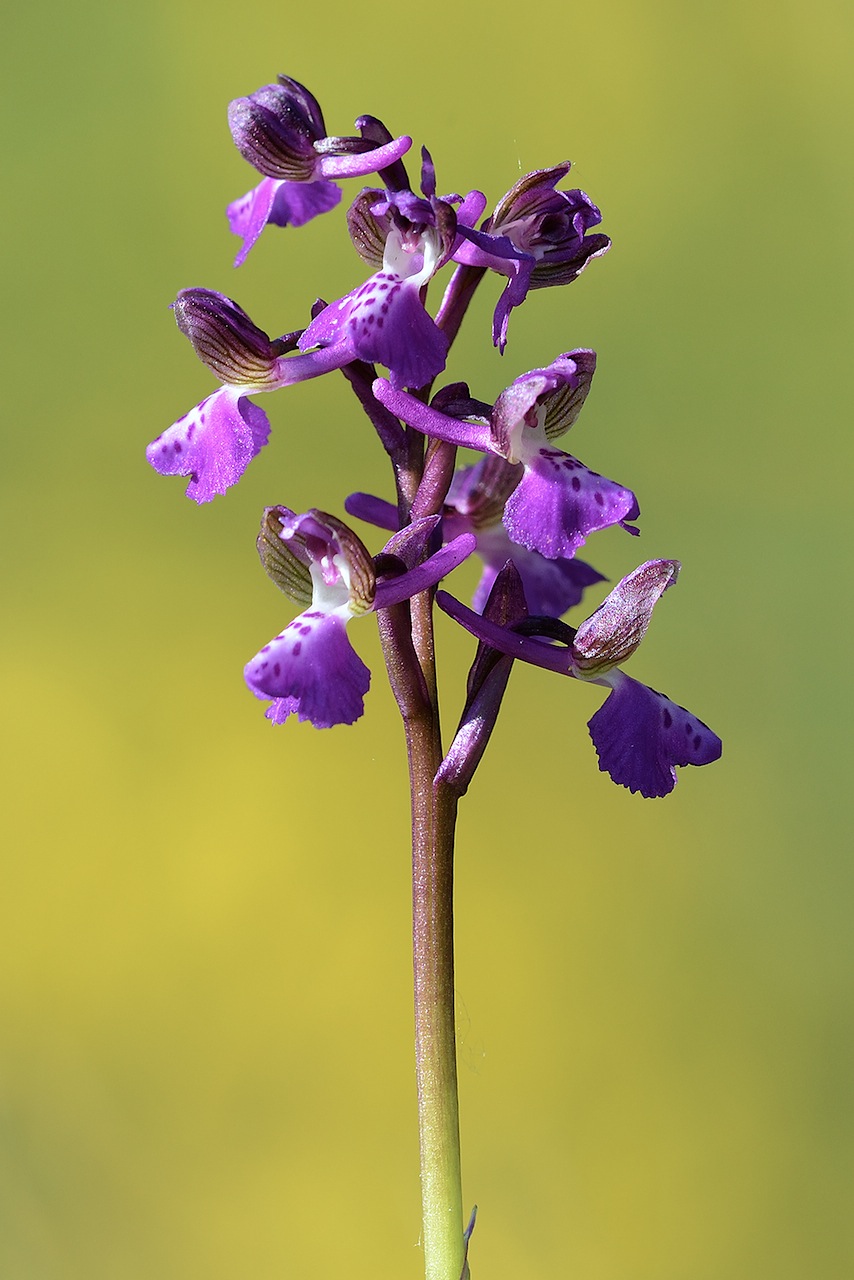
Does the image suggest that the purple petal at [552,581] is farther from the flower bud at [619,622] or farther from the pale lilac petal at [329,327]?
the pale lilac petal at [329,327]

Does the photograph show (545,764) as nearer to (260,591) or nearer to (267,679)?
(260,591)

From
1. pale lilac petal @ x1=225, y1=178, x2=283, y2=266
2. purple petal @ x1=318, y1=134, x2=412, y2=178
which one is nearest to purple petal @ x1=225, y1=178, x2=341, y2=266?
pale lilac petal @ x1=225, y1=178, x2=283, y2=266

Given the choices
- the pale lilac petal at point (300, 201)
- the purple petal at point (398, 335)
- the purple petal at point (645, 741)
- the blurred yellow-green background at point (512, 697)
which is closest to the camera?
the purple petal at point (398, 335)

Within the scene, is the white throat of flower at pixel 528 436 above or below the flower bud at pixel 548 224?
below

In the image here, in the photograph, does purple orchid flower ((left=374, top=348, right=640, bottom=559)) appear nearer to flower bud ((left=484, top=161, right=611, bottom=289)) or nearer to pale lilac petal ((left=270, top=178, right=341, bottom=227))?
flower bud ((left=484, top=161, right=611, bottom=289))

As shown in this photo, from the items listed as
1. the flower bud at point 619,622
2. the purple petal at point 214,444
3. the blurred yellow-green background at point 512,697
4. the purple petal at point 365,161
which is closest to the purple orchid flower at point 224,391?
the purple petal at point 214,444

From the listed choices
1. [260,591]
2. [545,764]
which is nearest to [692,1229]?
[545,764]
